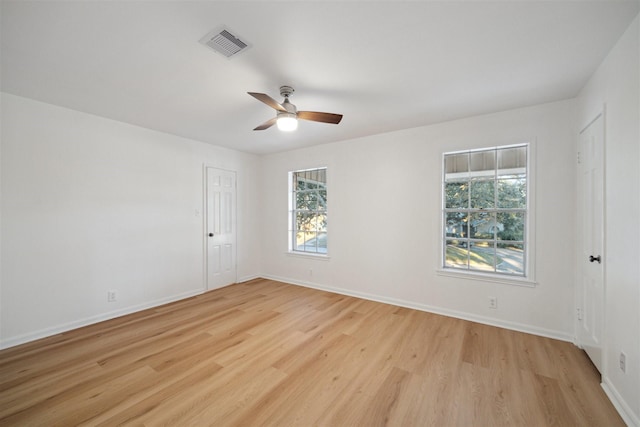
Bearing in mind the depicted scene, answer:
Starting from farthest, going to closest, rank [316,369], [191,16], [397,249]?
[397,249], [316,369], [191,16]

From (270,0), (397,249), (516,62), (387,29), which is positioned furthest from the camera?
(397,249)

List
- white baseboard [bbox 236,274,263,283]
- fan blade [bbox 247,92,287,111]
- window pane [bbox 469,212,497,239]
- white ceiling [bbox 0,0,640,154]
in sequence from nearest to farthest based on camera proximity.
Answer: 1. white ceiling [bbox 0,0,640,154]
2. fan blade [bbox 247,92,287,111]
3. window pane [bbox 469,212,497,239]
4. white baseboard [bbox 236,274,263,283]

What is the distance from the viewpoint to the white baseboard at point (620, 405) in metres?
1.60

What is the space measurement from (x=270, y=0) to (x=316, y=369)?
9.08ft

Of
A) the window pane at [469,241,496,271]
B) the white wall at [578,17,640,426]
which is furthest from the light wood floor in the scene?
the window pane at [469,241,496,271]

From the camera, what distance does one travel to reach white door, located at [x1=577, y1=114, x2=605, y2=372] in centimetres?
212

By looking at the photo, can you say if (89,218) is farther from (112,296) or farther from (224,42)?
(224,42)

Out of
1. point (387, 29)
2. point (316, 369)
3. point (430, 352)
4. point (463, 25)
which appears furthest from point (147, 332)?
point (463, 25)

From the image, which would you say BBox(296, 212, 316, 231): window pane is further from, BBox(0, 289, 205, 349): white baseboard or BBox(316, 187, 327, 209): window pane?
BBox(0, 289, 205, 349): white baseboard

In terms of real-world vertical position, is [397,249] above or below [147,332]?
above

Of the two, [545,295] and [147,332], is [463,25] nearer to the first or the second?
[545,295]

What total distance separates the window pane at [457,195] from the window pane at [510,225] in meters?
0.42

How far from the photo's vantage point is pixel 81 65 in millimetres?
2127

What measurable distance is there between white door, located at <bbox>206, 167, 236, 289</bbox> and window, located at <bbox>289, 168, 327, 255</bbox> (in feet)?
3.77
